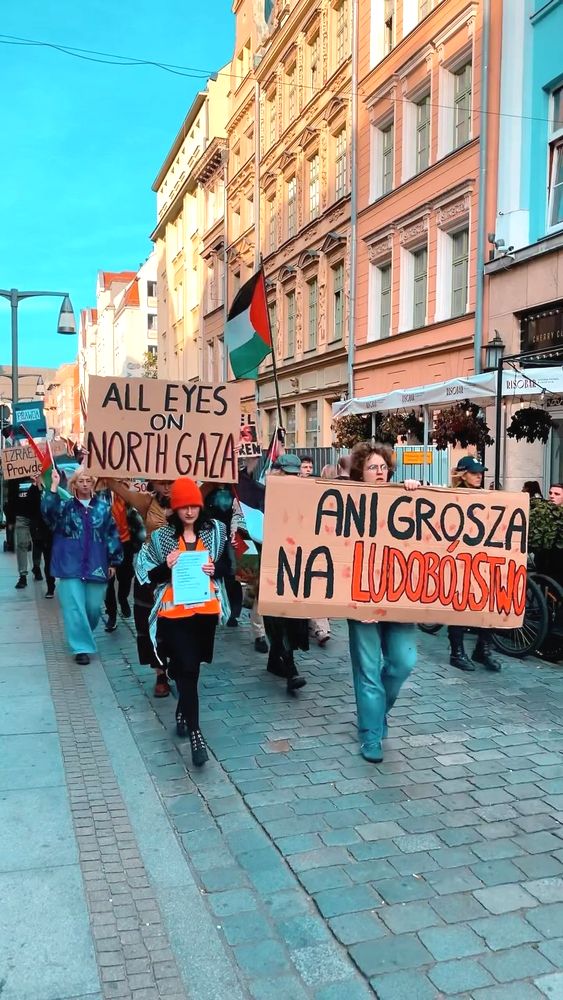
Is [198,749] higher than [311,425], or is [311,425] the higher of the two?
[311,425]

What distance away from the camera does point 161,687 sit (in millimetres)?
5918

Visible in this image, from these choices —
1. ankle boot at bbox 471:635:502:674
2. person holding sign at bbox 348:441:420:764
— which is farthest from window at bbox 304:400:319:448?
person holding sign at bbox 348:441:420:764

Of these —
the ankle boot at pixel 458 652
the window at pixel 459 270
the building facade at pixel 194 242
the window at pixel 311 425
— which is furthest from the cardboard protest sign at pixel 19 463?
the building facade at pixel 194 242

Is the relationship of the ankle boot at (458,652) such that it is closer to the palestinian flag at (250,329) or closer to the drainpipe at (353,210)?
the palestinian flag at (250,329)

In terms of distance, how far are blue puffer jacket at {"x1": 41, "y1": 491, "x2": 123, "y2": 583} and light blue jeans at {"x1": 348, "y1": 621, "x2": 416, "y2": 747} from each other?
9.67 ft

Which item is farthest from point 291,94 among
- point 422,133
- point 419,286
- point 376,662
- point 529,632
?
point 376,662

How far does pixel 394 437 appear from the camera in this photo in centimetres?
1505

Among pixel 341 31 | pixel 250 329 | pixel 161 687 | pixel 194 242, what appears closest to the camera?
pixel 161 687

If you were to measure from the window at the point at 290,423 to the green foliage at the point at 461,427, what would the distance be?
48.1 feet

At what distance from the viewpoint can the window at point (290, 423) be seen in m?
26.1

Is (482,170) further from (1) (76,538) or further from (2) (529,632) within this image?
(1) (76,538)

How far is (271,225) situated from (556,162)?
16.1m

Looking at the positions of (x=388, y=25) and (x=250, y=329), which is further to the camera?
(x=388, y=25)

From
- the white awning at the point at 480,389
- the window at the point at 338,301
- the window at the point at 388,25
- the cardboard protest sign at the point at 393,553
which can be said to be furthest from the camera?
the window at the point at 338,301
